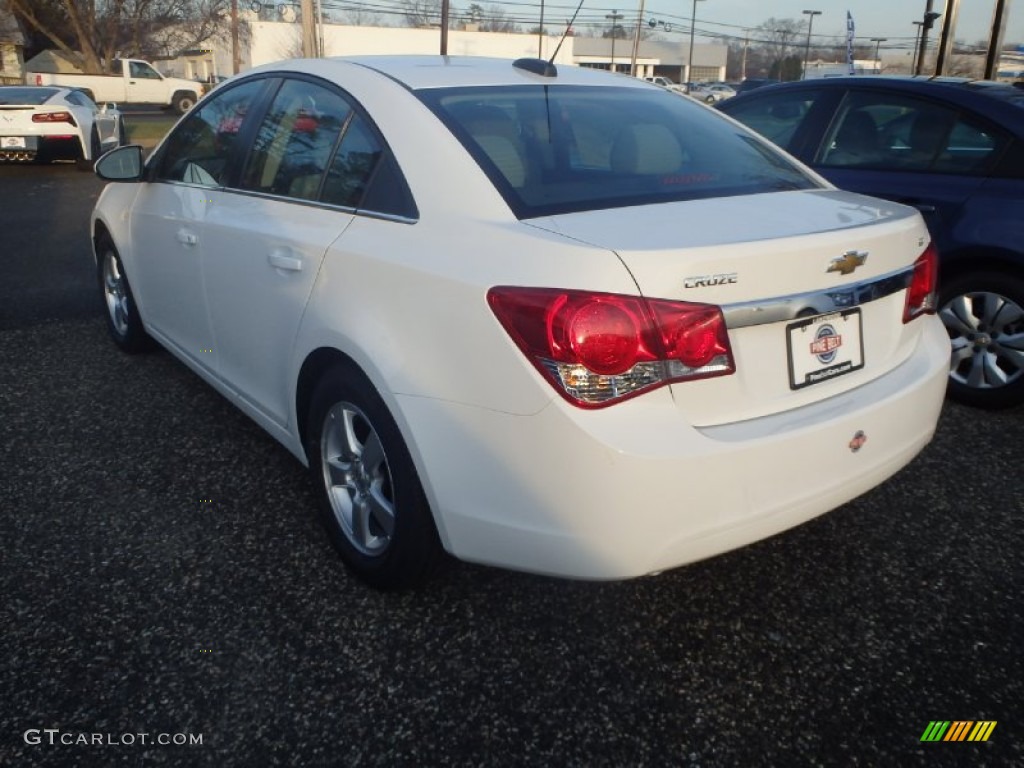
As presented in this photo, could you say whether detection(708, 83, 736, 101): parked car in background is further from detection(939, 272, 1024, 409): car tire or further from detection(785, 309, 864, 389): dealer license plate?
detection(785, 309, 864, 389): dealer license plate

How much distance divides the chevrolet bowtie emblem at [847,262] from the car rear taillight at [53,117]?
1450 cm

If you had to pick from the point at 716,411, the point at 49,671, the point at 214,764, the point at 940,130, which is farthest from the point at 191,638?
the point at 940,130

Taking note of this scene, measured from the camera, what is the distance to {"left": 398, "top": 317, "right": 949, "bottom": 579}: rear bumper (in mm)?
1924

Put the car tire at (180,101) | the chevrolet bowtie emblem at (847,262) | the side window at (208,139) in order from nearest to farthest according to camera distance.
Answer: the chevrolet bowtie emblem at (847,262)
the side window at (208,139)
the car tire at (180,101)

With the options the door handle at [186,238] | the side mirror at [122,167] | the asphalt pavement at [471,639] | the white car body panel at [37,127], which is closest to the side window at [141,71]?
the white car body panel at [37,127]

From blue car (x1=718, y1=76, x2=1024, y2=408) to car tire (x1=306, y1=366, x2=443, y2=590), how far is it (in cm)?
282

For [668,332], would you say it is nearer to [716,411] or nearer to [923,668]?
[716,411]

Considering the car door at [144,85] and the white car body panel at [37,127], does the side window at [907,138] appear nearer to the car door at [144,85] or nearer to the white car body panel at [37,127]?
the white car body panel at [37,127]

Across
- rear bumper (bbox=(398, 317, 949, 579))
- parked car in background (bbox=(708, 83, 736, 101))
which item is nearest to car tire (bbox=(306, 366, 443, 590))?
rear bumper (bbox=(398, 317, 949, 579))

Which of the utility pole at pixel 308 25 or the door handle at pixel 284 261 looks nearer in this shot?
the door handle at pixel 284 261

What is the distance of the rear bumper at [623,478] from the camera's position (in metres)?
1.92

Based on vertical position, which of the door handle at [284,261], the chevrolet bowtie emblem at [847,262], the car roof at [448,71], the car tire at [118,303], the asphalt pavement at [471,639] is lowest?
the asphalt pavement at [471,639]

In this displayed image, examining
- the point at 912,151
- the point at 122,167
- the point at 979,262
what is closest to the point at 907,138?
the point at 912,151

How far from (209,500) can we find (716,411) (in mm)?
2007
